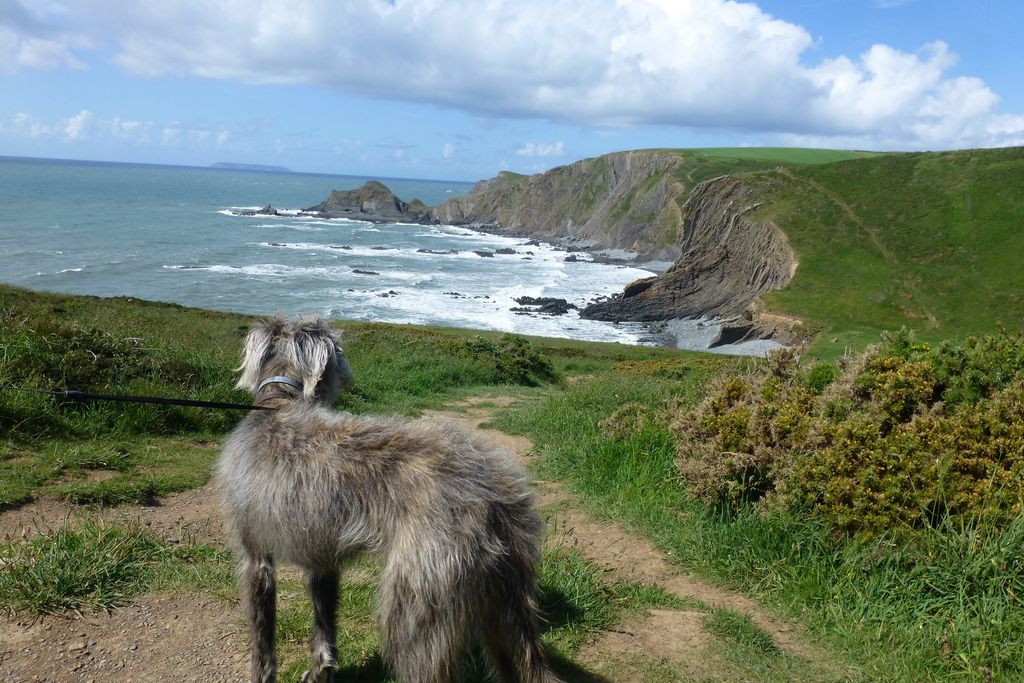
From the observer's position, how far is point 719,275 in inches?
2451

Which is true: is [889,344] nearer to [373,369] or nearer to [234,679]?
[234,679]

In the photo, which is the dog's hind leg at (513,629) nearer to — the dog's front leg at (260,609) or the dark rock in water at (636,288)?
the dog's front leg at (260,609)

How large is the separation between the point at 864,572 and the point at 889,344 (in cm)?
286

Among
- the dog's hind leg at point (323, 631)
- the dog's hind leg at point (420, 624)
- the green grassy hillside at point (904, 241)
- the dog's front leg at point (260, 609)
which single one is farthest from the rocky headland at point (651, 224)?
the dog's hind leg at point (420, 624)

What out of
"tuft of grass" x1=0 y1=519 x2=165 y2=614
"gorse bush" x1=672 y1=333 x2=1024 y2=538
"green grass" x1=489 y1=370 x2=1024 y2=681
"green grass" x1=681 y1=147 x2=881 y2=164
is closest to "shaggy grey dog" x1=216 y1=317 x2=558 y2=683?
"tuft of grass" x1=0 y1=519 x2=165 y2=614

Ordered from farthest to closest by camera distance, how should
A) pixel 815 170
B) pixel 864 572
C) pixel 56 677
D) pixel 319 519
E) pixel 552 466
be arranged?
pixel 815 170 < pixel 552 466 < pixel 864 572 < pixel 56 677 < pixel 319 519

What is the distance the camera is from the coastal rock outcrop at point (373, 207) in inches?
5389

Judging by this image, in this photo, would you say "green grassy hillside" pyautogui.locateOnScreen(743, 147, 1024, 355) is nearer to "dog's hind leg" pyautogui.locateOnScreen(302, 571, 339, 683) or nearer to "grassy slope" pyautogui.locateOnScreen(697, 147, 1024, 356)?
"grassy slope" pyautogui.locateOnScreen(697, 147, 1024, 356)

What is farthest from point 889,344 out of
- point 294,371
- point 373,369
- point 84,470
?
point 373,369

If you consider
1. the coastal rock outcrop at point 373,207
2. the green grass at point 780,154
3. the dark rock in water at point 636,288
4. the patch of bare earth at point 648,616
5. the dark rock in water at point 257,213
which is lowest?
the dark rock in water at point 636,288

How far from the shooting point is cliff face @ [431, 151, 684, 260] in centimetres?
9662

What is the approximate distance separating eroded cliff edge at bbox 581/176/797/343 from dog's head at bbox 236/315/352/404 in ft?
173

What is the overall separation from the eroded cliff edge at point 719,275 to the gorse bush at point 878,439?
49.3m

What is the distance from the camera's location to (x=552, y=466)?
787 cm
